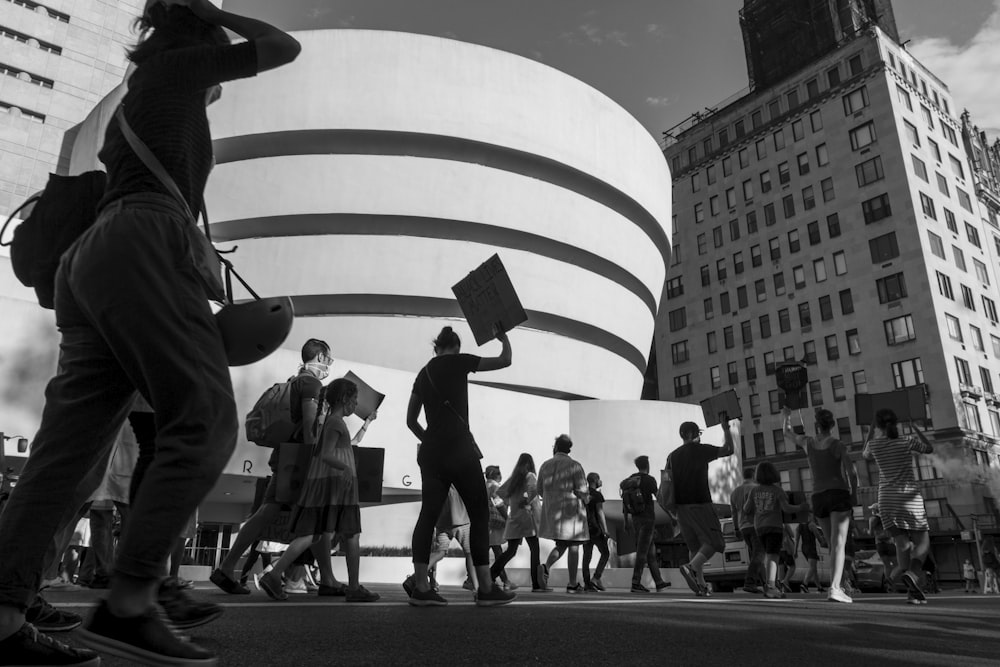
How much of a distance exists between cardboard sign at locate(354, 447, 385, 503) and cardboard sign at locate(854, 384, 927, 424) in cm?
522

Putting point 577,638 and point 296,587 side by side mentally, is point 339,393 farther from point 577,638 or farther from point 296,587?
point 577,638

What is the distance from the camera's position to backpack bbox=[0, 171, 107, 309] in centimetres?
207

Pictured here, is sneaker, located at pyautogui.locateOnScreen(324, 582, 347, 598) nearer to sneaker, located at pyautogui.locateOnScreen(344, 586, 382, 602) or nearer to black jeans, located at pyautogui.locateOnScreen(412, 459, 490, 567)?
sneaker, located at pyautogui.locateOnScreen(344, 586, 382, 602)

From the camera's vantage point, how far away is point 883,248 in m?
39.0

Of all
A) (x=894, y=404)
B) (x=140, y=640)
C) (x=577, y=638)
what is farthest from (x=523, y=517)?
(x=140, y=640)

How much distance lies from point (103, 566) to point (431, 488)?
10.3ft

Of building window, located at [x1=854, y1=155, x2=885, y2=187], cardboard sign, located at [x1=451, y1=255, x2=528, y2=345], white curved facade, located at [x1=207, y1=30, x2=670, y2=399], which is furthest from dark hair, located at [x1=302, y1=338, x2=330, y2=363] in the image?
building window, located at [x1=854, y1=155, x2=885, y2=187]

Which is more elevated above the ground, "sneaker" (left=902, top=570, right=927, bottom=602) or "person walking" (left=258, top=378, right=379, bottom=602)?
"person walking" (left=258, top=378, right=379, bottom=602)

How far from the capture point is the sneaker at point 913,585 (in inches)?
226

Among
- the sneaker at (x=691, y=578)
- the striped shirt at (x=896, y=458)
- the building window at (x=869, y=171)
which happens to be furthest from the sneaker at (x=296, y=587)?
the building window at (x=869, y=171)

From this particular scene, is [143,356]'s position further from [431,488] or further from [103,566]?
[103,566]

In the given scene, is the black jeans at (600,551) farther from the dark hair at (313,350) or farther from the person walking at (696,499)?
the dark hair at (313,350)

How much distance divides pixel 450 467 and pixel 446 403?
43 cm

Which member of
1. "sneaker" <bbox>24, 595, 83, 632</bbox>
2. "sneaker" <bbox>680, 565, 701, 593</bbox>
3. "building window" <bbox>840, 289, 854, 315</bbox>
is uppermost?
"building window" <bbox>840, 289, 854, 315</bbox>
